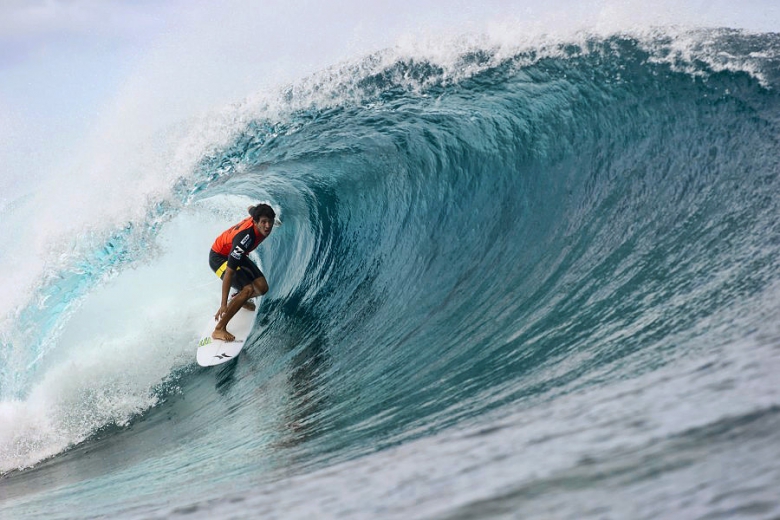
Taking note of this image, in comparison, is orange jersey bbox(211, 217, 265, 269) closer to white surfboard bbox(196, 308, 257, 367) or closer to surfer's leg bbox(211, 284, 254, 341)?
surfer's leg bbox(211, 284, 254, 341)

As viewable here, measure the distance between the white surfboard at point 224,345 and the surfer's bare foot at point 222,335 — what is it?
0.14 ft

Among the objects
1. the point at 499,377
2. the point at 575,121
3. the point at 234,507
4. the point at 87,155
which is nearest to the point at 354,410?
the point at 499,377

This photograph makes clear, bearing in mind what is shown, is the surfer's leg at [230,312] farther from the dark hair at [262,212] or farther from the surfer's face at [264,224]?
the dark hair at [262,212]

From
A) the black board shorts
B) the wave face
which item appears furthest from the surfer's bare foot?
the black board shorts

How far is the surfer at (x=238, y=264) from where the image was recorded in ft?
19.9

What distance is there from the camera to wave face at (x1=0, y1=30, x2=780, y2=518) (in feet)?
7.25

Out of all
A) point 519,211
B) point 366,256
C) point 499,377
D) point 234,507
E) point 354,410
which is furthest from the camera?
point 366,256

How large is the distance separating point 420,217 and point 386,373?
8.94 ft

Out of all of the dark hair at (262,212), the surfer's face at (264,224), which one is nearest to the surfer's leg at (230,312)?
the surfer's face at (264,224)

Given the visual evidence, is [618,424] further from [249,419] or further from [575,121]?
[575,121]

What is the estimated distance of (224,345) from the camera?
6613 mm

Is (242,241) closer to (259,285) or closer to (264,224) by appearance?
(264,224)

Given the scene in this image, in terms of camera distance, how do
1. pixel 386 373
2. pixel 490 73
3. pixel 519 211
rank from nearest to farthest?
pixel 386 373, pixel 519 211, pixel 490 73

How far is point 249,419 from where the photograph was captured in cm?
475
